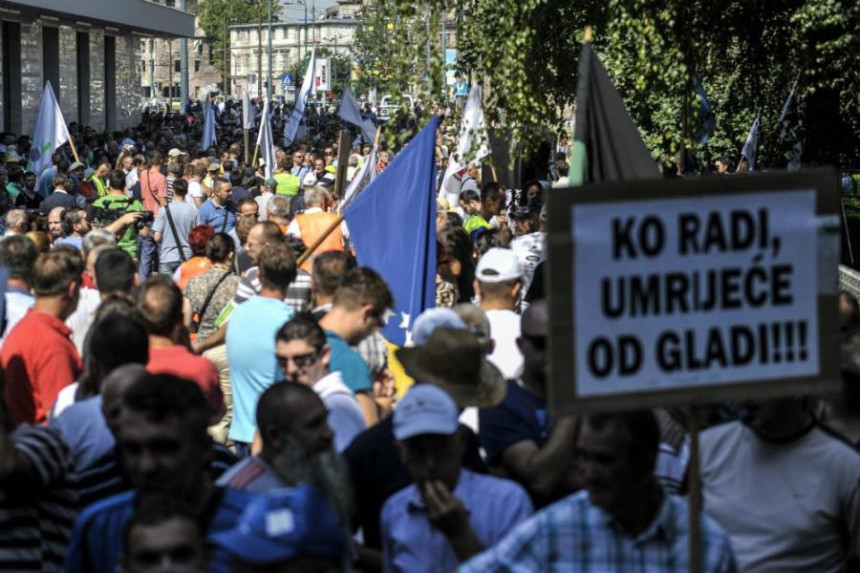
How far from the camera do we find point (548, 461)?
4707 mm

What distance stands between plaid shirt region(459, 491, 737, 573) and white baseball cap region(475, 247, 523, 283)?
3.34 m

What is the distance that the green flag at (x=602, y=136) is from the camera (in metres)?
7.32

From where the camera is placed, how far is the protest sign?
Answer: 144 inches

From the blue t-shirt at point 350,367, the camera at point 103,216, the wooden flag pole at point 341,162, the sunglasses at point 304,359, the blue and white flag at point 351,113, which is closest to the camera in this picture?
the sunglasses at point 304,359

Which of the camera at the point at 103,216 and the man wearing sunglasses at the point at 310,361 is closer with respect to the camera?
the man wearing sunglasses at the point at 310,361

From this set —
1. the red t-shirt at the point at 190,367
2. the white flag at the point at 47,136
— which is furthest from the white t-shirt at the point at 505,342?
the white flag at the point at 47,136

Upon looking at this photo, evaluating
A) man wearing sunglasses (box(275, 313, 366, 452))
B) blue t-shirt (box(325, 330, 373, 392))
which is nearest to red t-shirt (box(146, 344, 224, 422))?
blue t-shirt (box(325, 330, 373, 392))

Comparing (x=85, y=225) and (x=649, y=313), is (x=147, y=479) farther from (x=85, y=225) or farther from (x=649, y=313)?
(x=85, y=225)

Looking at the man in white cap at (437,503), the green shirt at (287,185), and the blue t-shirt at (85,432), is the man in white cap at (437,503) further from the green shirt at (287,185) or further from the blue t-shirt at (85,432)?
the green shirt at (287,185)

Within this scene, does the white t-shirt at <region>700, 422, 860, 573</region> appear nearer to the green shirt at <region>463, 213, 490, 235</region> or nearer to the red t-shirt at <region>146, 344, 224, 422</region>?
the red t-shirt at <region>146, 344, 224, 422</region>

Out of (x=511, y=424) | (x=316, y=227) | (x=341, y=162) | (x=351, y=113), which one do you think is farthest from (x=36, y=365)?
(x=351, y=113)

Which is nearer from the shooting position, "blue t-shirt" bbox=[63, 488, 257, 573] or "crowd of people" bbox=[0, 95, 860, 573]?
"crowd of people" bbox=[0, 95, 860, 573]

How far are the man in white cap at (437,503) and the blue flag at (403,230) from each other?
12.1 feet

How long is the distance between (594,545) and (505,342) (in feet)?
10.3
